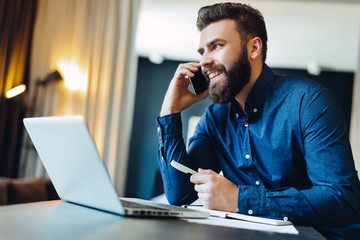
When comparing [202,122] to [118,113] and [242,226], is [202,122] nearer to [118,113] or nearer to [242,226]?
[242,226]

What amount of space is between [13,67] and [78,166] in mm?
2728

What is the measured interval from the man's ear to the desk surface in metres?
0.80

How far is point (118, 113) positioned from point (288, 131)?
274cm

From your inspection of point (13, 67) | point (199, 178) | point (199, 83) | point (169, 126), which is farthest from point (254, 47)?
point (13, 67)

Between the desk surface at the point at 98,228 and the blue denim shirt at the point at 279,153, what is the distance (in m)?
0.17

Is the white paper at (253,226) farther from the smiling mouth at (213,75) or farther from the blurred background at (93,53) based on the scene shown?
the blurred background at (93,53)

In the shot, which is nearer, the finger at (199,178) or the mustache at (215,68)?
the finger at (199,178)

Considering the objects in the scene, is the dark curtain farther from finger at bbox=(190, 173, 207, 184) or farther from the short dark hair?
finger at bbox=(190, 173, 207, 184)

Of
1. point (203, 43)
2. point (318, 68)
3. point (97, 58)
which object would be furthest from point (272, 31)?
point (203, 43)

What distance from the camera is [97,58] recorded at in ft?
12.3

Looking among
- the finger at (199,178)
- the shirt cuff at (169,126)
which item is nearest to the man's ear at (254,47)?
the shirt cuff at (169,126)

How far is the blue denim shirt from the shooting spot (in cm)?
97

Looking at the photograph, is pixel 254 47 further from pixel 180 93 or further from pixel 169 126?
pixel 169 126

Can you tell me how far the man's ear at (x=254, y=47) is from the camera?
147 cm
